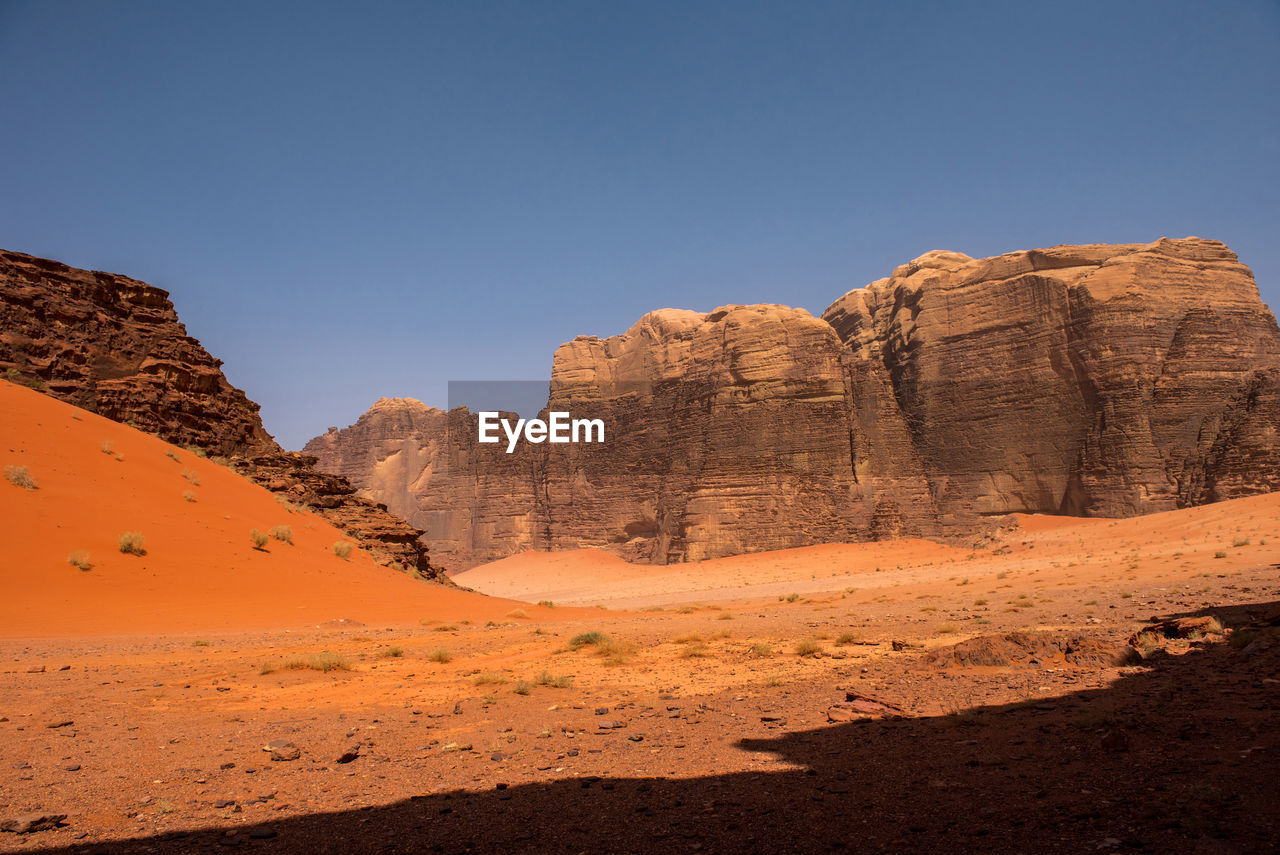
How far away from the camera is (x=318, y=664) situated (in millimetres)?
10109

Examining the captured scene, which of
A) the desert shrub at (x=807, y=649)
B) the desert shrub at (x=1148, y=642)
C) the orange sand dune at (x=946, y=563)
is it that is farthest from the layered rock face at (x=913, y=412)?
the desert shrub at (x=807, y=649)

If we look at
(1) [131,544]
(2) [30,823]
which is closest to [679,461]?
(1) [131,544]

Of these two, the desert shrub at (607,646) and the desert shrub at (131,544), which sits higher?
the desert shrub at (131,544)

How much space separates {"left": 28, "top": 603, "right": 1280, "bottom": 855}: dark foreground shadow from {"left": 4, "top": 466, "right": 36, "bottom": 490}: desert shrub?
60.2ft

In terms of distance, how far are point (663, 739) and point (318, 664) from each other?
6.10 meters

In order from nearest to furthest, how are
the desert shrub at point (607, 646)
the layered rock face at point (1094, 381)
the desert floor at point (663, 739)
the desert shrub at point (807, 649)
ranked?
the desert floor at point (663, 739) → the desert shrub at point (807, 649) → the desert shrub at point (607, 646) → the layered rock face at point (1094, 381)

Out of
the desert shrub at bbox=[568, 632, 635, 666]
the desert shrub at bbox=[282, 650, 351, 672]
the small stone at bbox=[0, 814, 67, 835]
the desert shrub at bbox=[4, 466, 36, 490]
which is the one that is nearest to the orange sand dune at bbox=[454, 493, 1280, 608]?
the desert shrub at bbox=[568, 632, 635, 666]

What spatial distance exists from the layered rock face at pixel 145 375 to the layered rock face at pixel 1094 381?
3511cm

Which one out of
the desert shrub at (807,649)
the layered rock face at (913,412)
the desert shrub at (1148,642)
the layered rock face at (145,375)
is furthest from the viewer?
the layered rock face at (913,412)

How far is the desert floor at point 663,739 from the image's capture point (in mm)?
3990

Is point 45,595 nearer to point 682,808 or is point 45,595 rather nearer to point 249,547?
point 249,547

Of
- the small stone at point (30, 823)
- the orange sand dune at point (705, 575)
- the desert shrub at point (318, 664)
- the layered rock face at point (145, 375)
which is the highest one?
the layered rock face at point (145, 375)

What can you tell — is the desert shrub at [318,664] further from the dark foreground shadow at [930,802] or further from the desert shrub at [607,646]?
the dark foreground shadow at [930,802]

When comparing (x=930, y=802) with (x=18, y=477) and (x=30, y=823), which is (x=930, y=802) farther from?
(x=18, y=477)
